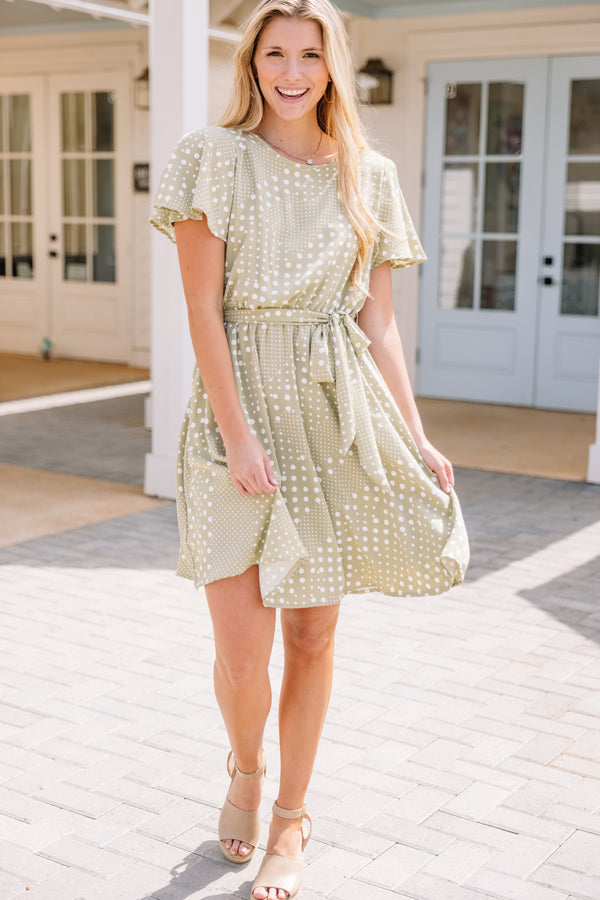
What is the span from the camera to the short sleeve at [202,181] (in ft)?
6.83

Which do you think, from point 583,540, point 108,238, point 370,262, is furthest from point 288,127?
point 108,238

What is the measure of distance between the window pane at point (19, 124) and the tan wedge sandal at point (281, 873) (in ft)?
31.4

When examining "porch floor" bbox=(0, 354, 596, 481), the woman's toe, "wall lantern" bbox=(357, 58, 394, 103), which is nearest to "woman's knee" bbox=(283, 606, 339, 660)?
the woman's toe

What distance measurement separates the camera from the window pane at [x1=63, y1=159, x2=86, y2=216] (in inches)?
417

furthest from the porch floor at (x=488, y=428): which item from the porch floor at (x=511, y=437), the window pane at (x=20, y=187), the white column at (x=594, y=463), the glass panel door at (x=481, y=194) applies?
the window pane at (x=20, y=187)

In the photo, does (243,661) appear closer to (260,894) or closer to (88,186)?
(260,894)

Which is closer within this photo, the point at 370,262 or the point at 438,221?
the point at 370,262

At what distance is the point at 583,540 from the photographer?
502 cm

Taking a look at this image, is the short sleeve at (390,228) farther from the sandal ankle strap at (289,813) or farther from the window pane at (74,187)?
the window pane at (74,187)

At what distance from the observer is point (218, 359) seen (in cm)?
210

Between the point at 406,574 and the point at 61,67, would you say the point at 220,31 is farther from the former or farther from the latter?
the point at 61,67

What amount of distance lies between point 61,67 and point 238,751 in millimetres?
9256

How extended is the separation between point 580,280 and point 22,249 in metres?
5.51

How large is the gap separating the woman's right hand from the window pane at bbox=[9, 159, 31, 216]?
9.47 metres
